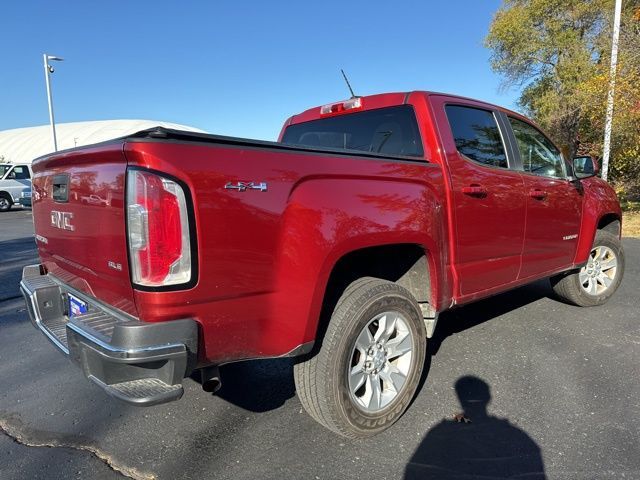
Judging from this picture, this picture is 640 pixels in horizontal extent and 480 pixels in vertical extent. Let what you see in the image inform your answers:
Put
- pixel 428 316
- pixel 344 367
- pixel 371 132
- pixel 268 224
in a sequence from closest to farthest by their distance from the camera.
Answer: pixel 268 224
pixel 344 367
pixel 428 316
pixel 371 132

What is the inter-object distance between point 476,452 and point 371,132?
7.31 feet

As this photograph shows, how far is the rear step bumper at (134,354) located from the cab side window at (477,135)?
7.42 ft

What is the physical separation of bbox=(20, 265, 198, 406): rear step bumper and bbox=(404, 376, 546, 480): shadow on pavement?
4.19 feet

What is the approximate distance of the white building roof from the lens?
6047cm

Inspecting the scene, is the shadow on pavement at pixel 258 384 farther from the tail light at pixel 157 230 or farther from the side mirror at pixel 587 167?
the side mirror at pixel 587 167

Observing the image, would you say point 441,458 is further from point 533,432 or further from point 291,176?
point 291,176

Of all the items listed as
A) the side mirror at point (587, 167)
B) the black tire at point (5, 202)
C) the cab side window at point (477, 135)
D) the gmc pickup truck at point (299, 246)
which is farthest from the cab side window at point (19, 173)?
the side mirror at point (587, 167)

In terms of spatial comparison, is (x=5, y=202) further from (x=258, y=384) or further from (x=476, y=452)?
(x=476, y=452)

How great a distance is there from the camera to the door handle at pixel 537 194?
3.68 meters

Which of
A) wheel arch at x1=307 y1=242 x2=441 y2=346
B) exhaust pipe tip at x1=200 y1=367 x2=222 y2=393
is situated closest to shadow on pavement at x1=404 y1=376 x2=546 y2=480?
wheel arch at x1=307 y1=242 x2=441 y2=346

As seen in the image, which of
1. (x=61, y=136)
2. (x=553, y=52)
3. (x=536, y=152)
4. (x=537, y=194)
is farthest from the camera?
(x=61, y=136)

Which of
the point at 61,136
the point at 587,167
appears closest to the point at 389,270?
the point at 587,167

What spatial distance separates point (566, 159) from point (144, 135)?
3.87m

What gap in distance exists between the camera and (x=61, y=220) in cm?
255
